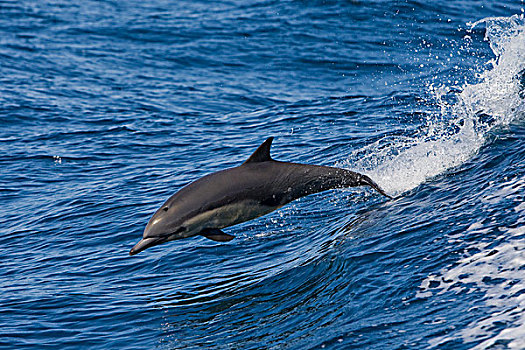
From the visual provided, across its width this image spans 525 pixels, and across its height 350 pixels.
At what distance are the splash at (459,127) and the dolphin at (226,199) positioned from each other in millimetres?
1923

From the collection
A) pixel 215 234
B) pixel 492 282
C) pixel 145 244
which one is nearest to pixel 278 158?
pixel 215 234

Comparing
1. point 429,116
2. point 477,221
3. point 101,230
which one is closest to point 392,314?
point 477,221

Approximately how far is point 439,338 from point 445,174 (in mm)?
3762

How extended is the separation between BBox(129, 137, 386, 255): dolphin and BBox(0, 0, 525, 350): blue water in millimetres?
671

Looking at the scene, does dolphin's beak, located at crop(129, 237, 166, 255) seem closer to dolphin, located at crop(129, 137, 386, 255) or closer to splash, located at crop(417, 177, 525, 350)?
dolphin, located at crop(129, 137, 386, 255)

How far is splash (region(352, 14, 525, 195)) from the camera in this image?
366 inches

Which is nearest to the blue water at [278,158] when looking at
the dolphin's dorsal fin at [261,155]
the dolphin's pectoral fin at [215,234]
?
the dolphin's pectoral fin at [215,234]

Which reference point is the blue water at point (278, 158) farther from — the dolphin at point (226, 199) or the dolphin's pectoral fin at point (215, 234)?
the dolphin at point (226, 199)

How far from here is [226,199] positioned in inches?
287

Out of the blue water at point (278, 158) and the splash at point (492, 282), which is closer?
the splash at point (492, 282)

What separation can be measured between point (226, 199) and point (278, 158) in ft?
14.7

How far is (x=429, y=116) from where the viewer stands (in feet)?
41.5

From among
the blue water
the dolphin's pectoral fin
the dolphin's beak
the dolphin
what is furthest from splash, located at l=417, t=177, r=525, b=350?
the dolphin's beak

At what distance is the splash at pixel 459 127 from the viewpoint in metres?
9.29
